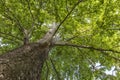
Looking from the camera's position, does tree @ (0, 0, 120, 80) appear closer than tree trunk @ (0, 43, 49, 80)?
No

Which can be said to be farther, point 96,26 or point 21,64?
point 96,26

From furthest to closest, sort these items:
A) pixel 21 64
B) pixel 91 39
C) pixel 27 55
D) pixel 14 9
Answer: pixel 14 9 < pixel 91 39 < pixel 27 55 < pixel 21 64

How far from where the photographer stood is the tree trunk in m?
3.38

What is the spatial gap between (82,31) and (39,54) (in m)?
1.42

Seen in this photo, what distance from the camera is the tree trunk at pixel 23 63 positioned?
133 inches

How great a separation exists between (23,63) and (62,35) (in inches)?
129

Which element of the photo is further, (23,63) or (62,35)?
(62,35)

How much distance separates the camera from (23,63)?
385 centimetres

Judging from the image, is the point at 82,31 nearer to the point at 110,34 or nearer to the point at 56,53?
the point at 110,34

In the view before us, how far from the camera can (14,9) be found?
21.6 ft

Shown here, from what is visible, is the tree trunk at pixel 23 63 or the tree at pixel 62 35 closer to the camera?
the tree trunk at pixel 23 63

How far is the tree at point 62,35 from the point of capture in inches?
158

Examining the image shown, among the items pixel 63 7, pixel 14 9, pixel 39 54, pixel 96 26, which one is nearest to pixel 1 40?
pixel 14 9

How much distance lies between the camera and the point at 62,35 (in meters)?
6.96
